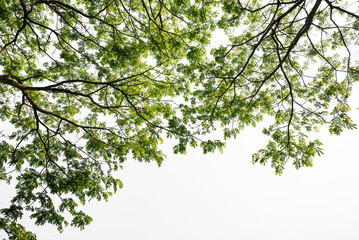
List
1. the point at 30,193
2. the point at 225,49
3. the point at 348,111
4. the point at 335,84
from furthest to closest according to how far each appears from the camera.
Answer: the point at 225,49
the point at 335,84
the point at 348,111
the point at 30,193

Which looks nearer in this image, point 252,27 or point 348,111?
point 348,111

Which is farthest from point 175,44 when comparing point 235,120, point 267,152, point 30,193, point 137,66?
point 30,193

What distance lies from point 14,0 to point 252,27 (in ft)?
24.3

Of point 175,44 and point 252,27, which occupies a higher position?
point 252,27

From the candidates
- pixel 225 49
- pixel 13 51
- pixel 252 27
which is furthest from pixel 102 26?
pixel 252 27

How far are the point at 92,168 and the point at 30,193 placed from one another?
4.32 ft

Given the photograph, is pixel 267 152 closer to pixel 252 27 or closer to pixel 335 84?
pixel 335 84

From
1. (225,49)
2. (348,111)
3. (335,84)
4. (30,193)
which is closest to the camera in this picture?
(30,193)

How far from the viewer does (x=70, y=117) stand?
19.2 ft

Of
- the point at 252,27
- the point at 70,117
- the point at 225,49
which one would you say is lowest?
the point at 70,117

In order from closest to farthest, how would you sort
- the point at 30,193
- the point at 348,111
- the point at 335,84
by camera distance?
the point at 30,193 < the point at 348,111 < the point at 335,84

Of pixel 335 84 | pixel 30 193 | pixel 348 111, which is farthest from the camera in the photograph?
pixel 335 84

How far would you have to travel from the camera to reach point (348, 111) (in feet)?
15.4

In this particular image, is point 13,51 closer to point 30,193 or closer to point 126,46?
point 126,46
